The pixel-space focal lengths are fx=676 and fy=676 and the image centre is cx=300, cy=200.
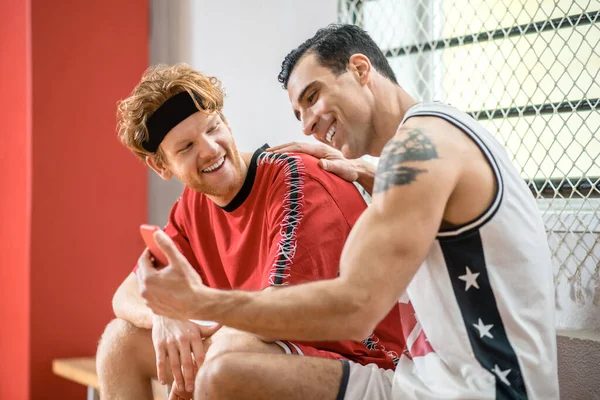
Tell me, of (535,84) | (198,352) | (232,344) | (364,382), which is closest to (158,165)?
(198,352)

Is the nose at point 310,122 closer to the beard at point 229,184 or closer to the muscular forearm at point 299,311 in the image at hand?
the beard at point 229,184

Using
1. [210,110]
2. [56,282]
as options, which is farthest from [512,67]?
[56,282]

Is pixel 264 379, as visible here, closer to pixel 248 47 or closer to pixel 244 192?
pixel 244 192

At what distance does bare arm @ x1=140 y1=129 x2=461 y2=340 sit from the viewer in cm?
108

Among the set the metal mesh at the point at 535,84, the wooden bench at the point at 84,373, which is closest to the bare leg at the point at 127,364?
the wooden bench at the point at 84,373

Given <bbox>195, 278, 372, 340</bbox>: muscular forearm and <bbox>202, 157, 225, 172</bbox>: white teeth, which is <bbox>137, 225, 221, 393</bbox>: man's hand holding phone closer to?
<bbox>195, 278, 372, 340</bbox>: muscular forearm

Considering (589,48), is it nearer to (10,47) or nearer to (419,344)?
(419,344)

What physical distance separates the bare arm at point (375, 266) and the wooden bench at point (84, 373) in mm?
1190

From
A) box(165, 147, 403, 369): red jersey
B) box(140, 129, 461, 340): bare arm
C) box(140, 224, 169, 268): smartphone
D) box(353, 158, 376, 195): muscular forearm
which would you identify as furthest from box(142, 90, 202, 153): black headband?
box(140, 129, 461, 340): bare arm

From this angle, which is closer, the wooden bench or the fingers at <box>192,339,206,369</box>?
the fingers at <box>192,339,206,369</box>

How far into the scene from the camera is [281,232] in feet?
5.30

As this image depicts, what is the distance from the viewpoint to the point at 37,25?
2559 millimetres

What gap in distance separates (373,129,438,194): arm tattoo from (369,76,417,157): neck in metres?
0.32

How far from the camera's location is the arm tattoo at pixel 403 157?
1.10 m
